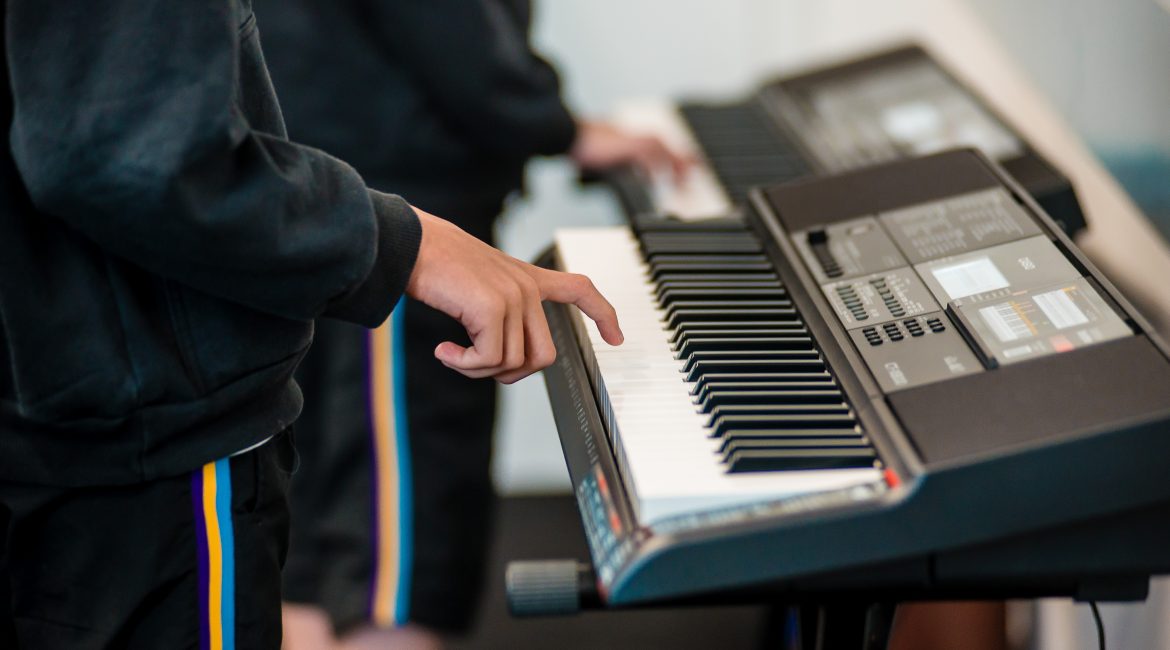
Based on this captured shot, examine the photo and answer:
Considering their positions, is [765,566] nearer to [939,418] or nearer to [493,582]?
[939,418]

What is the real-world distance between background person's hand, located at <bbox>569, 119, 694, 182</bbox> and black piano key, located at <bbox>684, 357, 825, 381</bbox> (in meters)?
0.82

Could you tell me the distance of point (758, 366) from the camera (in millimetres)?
954

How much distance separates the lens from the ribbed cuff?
0.83 m

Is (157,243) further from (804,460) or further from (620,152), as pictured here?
(620,152)

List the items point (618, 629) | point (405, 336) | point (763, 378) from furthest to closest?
1. point (618, 629)
2. point (405, 336)
3. point (763, 378)

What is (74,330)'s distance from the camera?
2.70 ft

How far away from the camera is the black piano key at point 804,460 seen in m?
0.83

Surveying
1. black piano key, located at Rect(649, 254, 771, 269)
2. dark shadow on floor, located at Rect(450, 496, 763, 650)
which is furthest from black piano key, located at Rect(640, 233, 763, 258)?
dark shadow on floor, located at Rect(450, 496, 763, 650)

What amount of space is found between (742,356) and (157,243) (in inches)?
17.8

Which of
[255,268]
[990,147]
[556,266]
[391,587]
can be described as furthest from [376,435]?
[255,268]

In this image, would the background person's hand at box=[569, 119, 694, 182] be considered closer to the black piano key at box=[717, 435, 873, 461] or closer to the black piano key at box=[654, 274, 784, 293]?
the black piano key at box=[654, 274, 784, 293]

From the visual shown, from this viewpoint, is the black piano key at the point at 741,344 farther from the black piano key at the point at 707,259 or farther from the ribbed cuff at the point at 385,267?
the ribbed cuff at the point at 385,267

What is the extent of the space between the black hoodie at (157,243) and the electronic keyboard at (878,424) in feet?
0.75

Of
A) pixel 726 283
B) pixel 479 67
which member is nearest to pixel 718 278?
pixel 726 283
